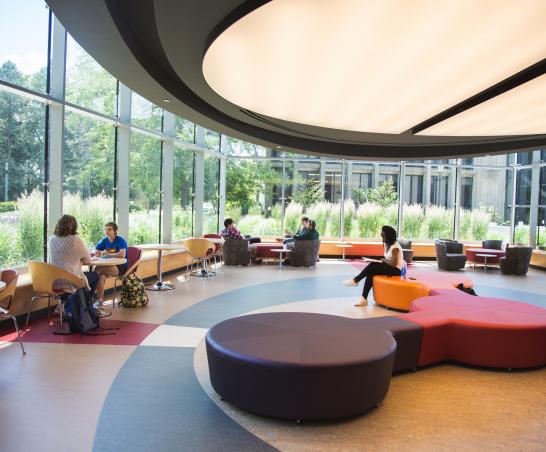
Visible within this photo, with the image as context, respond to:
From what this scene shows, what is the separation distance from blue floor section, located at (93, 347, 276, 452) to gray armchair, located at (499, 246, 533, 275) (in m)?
11.0

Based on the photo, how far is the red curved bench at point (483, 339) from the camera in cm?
502

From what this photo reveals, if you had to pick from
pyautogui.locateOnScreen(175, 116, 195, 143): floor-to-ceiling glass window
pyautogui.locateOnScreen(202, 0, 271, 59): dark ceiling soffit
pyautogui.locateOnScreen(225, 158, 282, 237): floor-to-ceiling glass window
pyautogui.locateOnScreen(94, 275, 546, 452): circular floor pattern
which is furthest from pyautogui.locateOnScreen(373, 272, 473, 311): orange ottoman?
pyautogui.locateOnScreen(225, 158, 282, 237): floor-to-ceiling glass window

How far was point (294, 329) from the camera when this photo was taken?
450 cm

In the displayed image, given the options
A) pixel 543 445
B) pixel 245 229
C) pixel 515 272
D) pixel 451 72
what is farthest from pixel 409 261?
pixel 543 445

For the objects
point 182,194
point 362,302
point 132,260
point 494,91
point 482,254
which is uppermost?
point 494,91

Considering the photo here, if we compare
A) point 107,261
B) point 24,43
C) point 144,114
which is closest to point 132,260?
point 107,261

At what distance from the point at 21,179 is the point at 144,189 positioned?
395cm

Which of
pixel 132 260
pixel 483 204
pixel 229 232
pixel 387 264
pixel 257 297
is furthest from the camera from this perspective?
pixel 483 204

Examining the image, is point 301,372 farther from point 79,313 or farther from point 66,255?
point 66,255

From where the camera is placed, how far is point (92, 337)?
19.4 ft

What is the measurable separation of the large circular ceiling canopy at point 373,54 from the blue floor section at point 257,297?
124 inches

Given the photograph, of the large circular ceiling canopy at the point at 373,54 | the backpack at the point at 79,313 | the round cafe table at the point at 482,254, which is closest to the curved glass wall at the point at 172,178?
the backpack at the point at 79,313

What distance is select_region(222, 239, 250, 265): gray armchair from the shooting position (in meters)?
13.6

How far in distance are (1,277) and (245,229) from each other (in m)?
11.7
